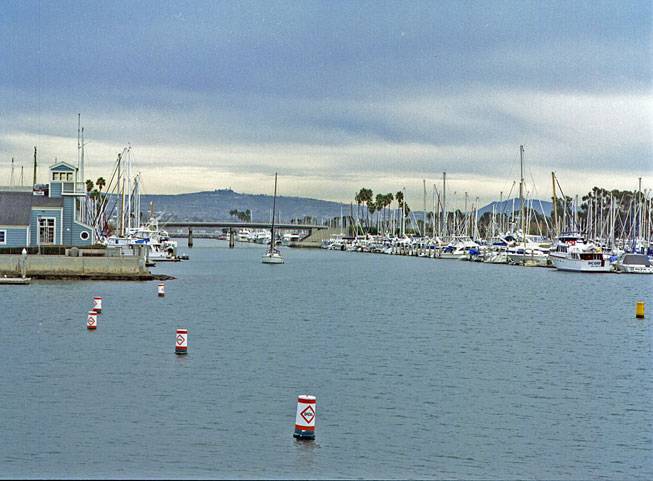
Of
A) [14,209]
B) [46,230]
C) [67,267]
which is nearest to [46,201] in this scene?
[46,230]

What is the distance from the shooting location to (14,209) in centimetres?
8719

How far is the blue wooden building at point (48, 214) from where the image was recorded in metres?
86.9

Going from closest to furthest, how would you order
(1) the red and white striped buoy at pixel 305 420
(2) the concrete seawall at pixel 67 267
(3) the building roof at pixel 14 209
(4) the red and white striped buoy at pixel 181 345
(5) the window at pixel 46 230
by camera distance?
(1) the red and white striped buoy at pixel 305 420 → (4) the red and white striped buoy at pixel 181 345 → (2) the concrete seawall at pixel 67 267 → (3) the building roof at pixel 14 209 → (5) the window at pixel 46 230

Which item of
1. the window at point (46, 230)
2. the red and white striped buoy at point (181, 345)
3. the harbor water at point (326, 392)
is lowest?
the harbor water at point (326, 392)

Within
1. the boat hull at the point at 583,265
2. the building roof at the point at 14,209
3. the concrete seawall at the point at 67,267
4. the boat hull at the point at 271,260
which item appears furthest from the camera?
the boat hull at the point at 271,260

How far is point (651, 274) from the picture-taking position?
12762cm

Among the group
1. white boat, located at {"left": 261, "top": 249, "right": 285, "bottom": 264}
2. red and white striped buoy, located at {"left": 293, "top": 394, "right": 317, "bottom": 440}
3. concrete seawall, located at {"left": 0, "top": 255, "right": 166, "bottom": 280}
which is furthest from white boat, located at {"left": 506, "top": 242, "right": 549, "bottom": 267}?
Result: red and white striped buoy, located at {"left": 293, "top": 394, "right": 317, "bottom": 440}

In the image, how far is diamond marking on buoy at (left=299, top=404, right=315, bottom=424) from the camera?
23.4m

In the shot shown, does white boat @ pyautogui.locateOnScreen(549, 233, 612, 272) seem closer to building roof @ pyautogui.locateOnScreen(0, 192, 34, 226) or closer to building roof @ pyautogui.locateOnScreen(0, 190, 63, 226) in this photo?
building roof @ pyautogui.locateOnScreen(0, 190, 63, 226)

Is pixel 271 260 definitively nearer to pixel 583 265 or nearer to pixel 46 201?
pixel 583 265

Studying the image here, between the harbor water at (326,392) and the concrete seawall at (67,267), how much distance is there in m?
15.9

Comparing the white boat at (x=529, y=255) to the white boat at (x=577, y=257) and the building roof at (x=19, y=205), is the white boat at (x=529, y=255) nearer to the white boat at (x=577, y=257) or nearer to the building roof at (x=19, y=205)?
the white boat at (x=577, y=257)

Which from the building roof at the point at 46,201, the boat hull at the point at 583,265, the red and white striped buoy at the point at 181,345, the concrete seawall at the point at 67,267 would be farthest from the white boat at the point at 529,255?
the red and white striped buoy at the point at 181,345

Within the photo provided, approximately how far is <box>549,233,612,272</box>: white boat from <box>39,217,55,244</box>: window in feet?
228
